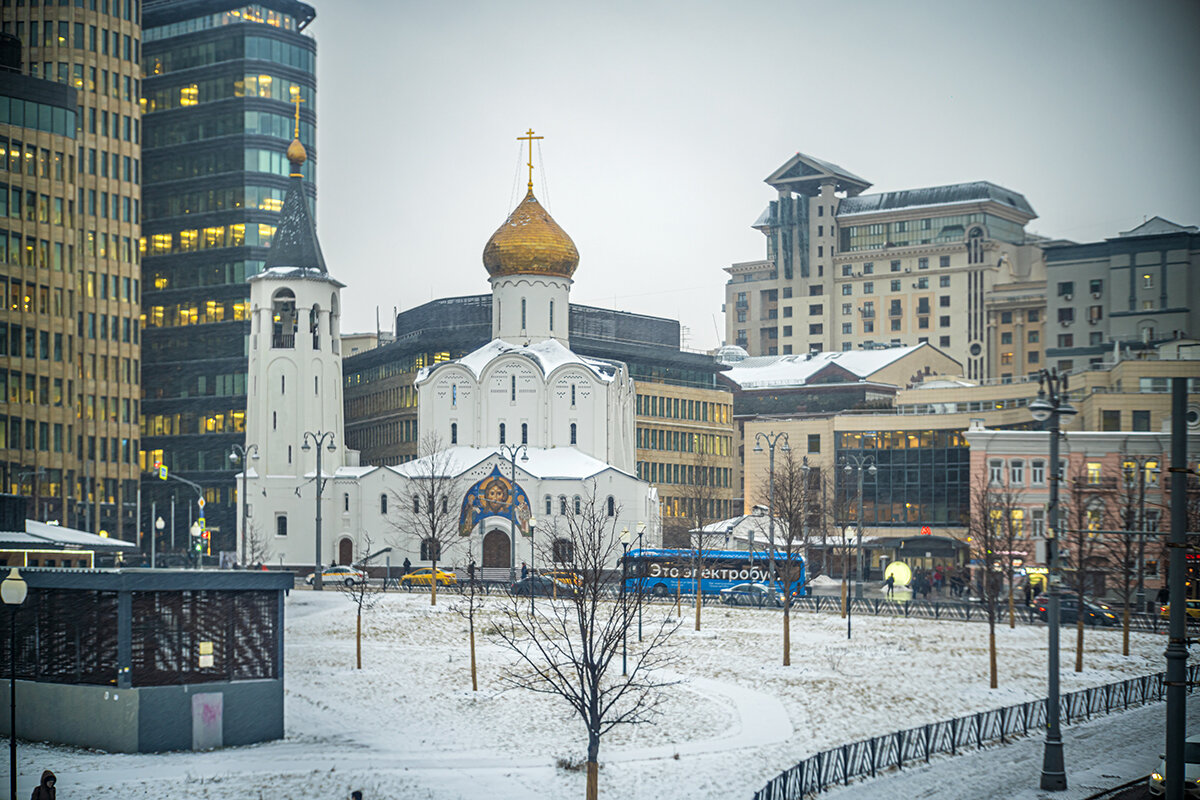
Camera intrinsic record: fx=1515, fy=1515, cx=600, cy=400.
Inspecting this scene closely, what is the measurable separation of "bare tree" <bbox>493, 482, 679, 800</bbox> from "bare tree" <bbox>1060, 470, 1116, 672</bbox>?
13993 millimetres

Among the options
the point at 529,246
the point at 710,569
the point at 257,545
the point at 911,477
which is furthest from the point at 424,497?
the point at 911,477

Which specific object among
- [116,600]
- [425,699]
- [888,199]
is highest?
[888,199]

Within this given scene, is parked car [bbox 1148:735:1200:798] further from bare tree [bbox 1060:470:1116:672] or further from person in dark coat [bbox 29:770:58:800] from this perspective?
bare tree [bbox 1060:470:1116:672]

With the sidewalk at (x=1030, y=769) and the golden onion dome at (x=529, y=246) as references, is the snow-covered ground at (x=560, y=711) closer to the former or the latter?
the sidewalk at (x=1030, y=769)

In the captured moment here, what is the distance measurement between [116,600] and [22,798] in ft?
20.0

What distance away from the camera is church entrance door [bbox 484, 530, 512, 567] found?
308 ft

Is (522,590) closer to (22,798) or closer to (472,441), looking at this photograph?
(472,441)

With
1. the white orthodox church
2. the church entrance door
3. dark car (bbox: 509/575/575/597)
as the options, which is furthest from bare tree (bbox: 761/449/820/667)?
the church entrance door

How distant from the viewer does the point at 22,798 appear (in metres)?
30.0

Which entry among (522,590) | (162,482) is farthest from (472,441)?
(162,482)

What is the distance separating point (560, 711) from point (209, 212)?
103 m

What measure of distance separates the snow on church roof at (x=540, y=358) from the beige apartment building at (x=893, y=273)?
7742 cm

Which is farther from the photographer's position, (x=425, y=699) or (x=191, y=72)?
(x=191, y=72)

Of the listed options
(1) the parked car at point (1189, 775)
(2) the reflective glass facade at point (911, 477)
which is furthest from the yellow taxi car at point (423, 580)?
(1) the parked car at point (1189, 775)
